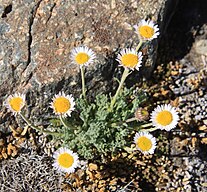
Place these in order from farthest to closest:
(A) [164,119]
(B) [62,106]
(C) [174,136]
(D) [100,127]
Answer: (C) [174,136], (D) [100,127], (A) [164,119], (B) [62,106]

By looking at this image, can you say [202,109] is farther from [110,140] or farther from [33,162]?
[33,162]

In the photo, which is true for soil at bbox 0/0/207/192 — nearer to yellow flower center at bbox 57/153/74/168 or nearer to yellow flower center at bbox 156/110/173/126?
yellow flower center at bbox 57/153/74/168

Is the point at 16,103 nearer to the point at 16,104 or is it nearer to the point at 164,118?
the point at 16,104

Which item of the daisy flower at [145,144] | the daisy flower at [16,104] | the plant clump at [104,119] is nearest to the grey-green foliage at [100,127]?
the plant clump at [104,119]

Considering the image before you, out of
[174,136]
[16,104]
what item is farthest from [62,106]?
[174,136]

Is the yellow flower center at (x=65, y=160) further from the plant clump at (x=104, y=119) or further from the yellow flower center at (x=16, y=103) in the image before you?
the yellow flower center at (x=16, y=103)

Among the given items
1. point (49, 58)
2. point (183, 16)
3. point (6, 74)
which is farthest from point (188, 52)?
point (6, 74)
